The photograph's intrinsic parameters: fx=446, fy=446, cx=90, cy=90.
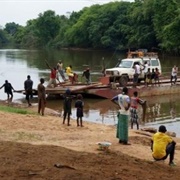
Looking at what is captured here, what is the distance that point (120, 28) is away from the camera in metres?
99.3

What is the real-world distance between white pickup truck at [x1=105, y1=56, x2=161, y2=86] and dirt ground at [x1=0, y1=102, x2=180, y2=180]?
14241 millimetres

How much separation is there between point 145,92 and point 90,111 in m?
5.68

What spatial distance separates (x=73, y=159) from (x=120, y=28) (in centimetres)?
9228

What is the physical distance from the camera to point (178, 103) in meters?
26.4

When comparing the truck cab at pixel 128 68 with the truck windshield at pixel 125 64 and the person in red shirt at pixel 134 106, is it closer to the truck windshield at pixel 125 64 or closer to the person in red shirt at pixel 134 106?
the truck windshield at pixel 125 64

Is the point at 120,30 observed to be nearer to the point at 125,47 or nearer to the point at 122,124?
the point at 125,47

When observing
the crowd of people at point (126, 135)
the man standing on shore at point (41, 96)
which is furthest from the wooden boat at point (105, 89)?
the crowd of people at point (126, 135)

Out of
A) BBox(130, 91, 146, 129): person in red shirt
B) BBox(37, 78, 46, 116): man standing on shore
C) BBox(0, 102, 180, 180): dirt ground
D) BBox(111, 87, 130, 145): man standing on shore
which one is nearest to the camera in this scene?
BBox(0, 102, 180, 180): dirt ground

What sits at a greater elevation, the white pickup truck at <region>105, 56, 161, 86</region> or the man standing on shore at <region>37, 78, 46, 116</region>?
the white pickup truck at <region>105, 56, 161, 86</region>

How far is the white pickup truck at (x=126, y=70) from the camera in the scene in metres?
27.5

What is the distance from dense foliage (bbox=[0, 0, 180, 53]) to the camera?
75062 mm

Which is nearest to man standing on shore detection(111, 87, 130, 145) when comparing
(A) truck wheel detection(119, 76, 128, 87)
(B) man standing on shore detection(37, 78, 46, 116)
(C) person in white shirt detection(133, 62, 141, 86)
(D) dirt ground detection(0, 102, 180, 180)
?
(D) dirt ground detection(0, 102, 180, 180)

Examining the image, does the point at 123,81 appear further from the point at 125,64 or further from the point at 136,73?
the point at 125,64

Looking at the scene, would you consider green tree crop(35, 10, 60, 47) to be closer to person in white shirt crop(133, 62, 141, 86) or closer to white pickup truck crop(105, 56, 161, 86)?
white pickup truck crop(105, 56, 161, 86)
